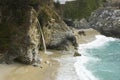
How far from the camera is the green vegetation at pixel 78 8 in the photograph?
109m

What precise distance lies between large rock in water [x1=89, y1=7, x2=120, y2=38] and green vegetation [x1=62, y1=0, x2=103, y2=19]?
7353 millimetres

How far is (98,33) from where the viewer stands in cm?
8375

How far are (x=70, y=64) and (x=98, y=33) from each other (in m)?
46.8

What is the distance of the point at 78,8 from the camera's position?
4318 inches

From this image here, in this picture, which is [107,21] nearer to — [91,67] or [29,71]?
[91,67]

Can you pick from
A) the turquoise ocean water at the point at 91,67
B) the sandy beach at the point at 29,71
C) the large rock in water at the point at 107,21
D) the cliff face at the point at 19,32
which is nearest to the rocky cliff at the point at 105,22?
the large rock in water at the point at 107,21

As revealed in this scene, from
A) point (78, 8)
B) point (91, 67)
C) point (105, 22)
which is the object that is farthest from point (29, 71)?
point (78, 8)

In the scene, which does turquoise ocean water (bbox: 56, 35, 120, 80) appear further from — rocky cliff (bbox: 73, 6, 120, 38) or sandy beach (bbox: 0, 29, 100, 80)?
rocky cliff (bbox: 73, 6, 120, 38)

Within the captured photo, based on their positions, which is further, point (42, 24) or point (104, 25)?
point (104, 25)

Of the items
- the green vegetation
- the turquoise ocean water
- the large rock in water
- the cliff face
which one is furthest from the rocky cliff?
the cliff face

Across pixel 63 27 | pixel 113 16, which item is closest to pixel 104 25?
pixel 113 16

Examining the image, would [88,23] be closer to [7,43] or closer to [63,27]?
[63,27]

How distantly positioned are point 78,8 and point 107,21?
23.4m

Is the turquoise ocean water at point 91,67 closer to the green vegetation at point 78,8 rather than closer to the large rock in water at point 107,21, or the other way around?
the large rock in water at point 107,21
